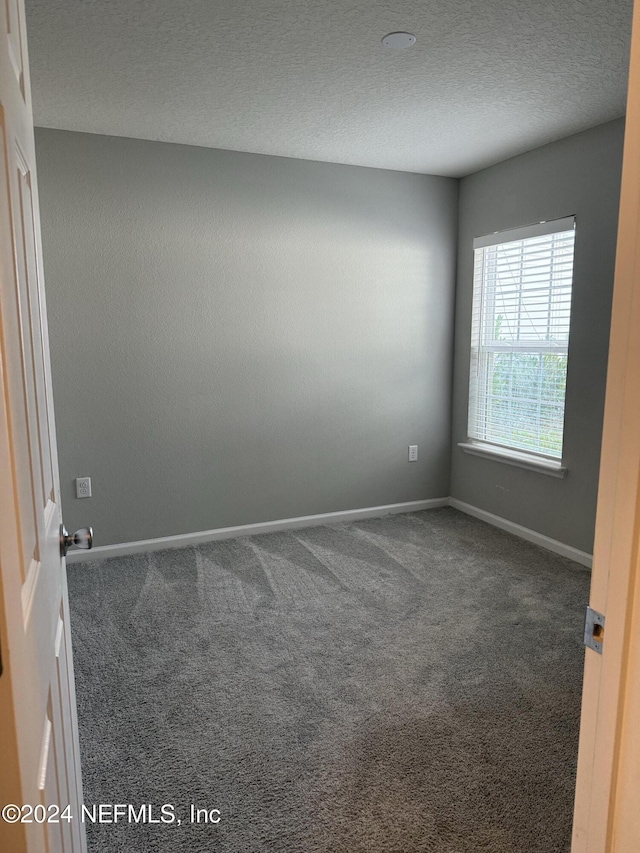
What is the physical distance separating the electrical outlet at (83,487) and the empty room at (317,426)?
0.8 inches

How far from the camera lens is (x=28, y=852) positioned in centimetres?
69

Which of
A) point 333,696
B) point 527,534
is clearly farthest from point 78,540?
point 527,534

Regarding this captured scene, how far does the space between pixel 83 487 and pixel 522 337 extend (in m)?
2.95

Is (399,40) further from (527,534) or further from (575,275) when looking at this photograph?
(527,534)

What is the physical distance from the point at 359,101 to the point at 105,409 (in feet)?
7.22

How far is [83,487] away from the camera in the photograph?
139 inches

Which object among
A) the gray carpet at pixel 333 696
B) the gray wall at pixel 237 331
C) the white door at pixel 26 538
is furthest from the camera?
the gray wall at pixel 237 331

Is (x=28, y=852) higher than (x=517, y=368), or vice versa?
(x=517, y=368)

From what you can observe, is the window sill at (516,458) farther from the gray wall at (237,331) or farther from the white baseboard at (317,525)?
the white baseboard at (317,525)

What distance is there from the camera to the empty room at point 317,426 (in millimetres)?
982

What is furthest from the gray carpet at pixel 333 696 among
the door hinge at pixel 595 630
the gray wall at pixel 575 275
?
the door hinge at pixel 595 630

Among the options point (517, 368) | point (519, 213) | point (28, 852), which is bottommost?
point (28, 852)

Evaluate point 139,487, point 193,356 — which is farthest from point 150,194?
point 139,487

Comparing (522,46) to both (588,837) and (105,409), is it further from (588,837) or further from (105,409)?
(105,409)
